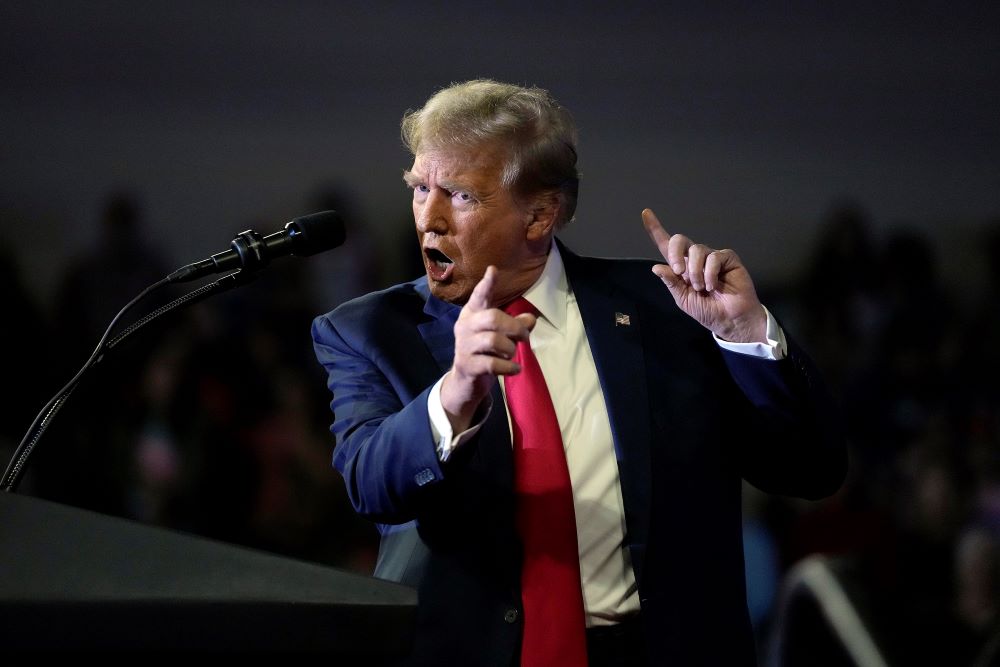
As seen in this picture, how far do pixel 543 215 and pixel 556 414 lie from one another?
12.3 inches

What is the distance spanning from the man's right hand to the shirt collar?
0.30 m

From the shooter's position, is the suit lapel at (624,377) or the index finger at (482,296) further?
the suit lapel at (624,377)

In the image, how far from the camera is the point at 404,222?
4344 millimetres

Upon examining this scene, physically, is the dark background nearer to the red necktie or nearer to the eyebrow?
the red necktie

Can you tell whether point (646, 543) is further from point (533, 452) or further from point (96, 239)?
point (96, 239)

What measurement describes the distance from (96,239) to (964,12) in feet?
11.1

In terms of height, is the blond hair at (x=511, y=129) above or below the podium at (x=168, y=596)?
above

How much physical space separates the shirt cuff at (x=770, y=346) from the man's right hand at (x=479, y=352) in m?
0.35

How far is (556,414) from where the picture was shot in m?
1.62

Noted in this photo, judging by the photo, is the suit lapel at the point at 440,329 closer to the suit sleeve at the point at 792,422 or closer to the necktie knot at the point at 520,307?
the necktie knot at the point at 520,307

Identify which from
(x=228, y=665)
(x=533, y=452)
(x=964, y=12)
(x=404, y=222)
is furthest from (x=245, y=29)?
(x=228, y=665)

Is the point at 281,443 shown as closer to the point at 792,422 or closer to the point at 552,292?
the point at 552,292

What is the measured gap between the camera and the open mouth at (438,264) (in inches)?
66.4

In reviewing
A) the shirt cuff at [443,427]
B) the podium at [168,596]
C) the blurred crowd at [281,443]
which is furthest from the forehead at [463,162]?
the blurred crowd at [281,443]
